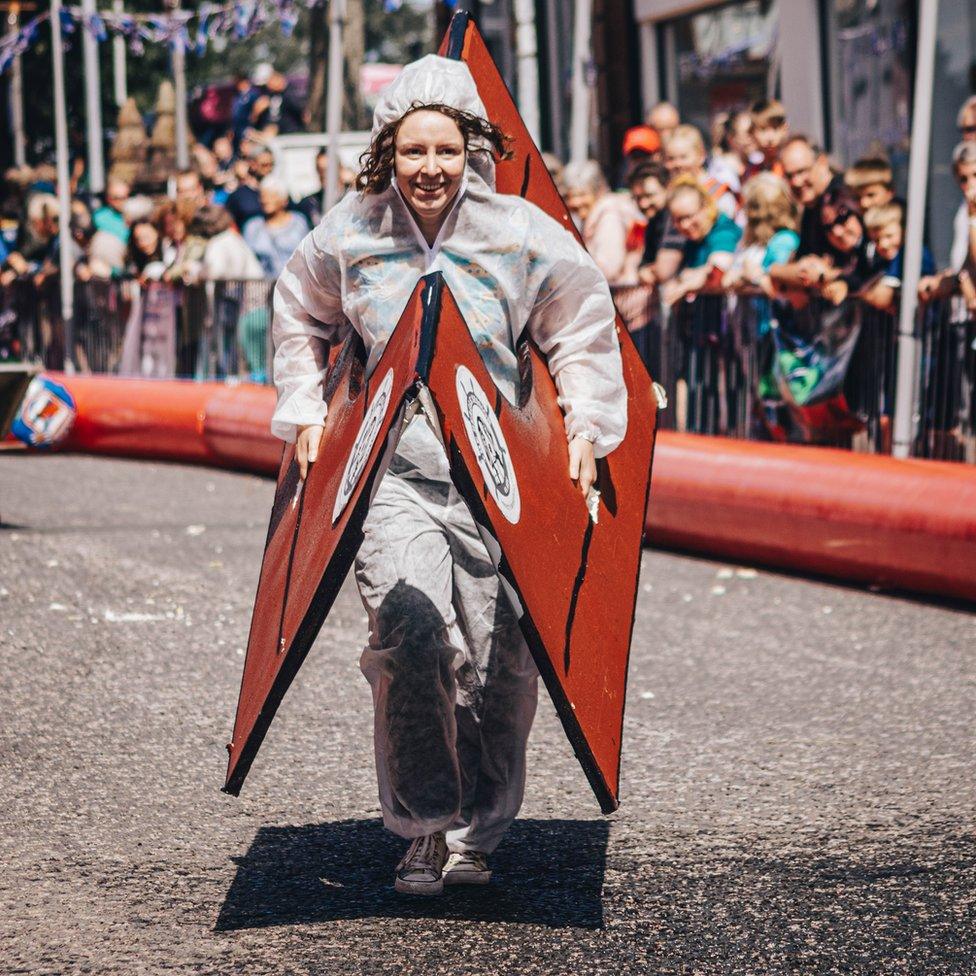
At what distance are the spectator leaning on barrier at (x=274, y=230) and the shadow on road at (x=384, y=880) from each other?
940cm

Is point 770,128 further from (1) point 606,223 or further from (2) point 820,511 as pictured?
(2) point 820,511

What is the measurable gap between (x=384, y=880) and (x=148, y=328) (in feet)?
38.3

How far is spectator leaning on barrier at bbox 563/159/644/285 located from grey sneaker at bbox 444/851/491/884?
6736 millimetres

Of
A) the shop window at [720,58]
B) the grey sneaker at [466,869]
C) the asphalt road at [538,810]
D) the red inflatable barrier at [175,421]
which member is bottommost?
the red inflatable barrier at [175,421]

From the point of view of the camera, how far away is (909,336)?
28.9 ft

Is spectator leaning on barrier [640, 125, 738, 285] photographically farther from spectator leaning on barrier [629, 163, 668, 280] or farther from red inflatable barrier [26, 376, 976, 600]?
red inflatable barrier [26, 376, 976, 600]

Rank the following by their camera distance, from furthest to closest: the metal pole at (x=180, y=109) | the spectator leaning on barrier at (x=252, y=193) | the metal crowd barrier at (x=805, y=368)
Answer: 1. the metal pole at (x=180, y=109)
2. the spectator leaning on barrier at (x=252, y=193)
3. the metal crowd barrier at (x=805, y=368)

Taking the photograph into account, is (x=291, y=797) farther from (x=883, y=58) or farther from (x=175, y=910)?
(x=883, y=58)

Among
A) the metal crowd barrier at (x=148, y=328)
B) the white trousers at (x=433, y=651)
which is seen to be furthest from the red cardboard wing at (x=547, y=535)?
the metal crowd barrier at (x=148, y=328)

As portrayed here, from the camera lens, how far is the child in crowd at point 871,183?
9266 mm

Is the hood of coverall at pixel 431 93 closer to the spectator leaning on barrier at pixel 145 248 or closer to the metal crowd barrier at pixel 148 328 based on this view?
the metal crowd barrier at pixel 148 328

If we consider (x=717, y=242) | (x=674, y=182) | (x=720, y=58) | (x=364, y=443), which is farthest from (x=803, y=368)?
(x=720, y=58)

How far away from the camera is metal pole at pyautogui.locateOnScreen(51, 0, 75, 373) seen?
17125mm

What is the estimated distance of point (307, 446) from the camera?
442cm
